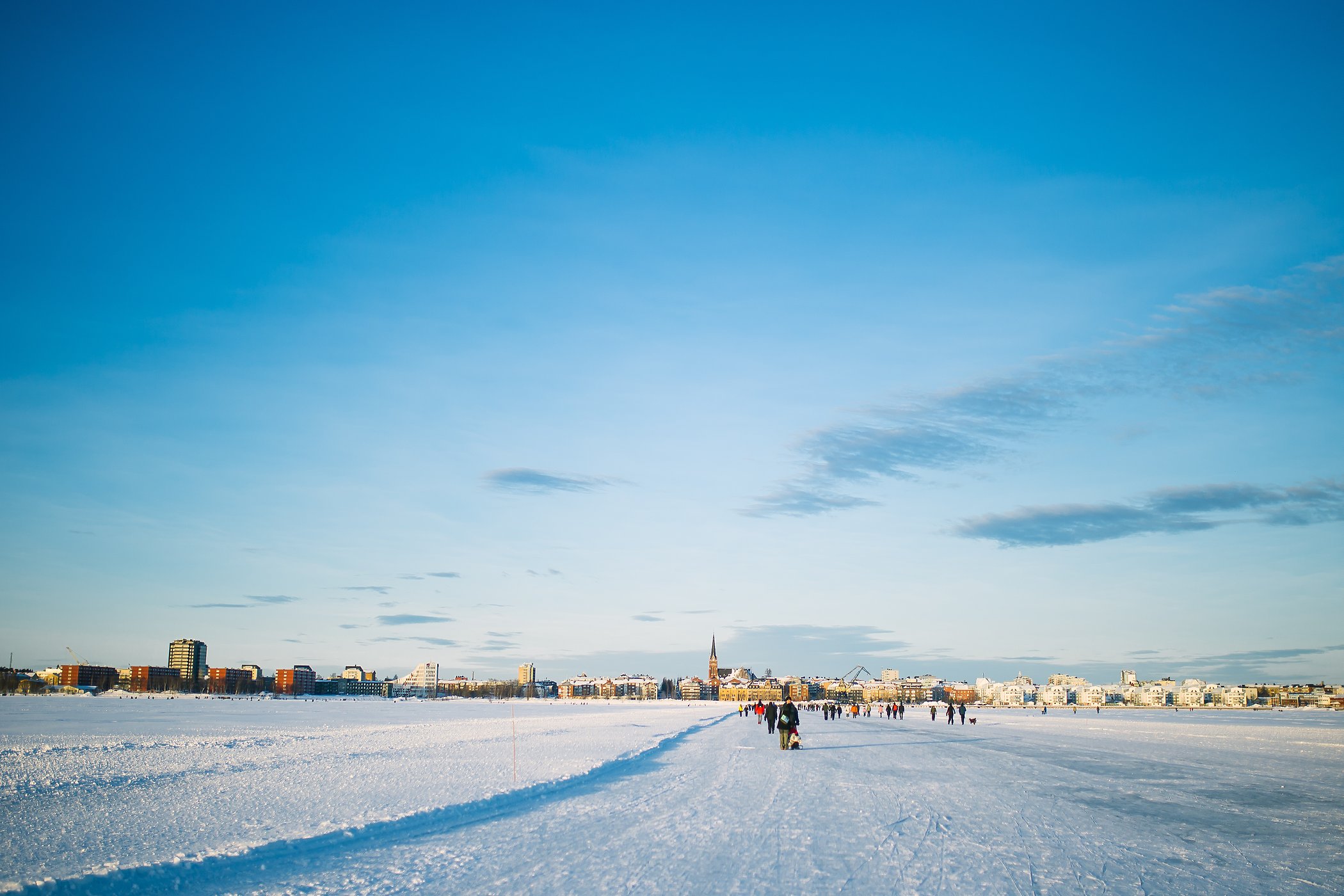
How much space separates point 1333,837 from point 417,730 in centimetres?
3306

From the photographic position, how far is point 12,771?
16766 millimetres

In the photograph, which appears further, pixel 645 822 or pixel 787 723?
pixel 787 723

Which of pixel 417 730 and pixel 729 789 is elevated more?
pixel 729 789

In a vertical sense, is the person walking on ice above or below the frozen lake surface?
below

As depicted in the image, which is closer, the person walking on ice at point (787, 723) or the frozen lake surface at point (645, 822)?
the frozen lake surface at point (645, 822)

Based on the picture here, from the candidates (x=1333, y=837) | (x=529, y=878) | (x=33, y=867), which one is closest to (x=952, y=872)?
(x=529, y=878)

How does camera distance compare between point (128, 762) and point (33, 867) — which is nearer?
point (33, 867)

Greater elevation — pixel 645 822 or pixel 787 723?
pixel 645 822

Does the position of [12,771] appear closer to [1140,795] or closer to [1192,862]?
[1192,862]

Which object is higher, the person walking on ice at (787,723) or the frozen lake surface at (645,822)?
the frozen lake surface at (645,822)

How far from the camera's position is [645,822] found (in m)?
11.6

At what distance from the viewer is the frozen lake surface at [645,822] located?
8.27 meters

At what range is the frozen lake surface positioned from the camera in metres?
8.27

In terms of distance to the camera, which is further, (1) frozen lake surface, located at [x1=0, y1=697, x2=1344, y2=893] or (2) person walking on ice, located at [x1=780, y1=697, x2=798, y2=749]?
(2) person walking on ice, located at [x1=780, y1=697, x2=798, y2=749]
